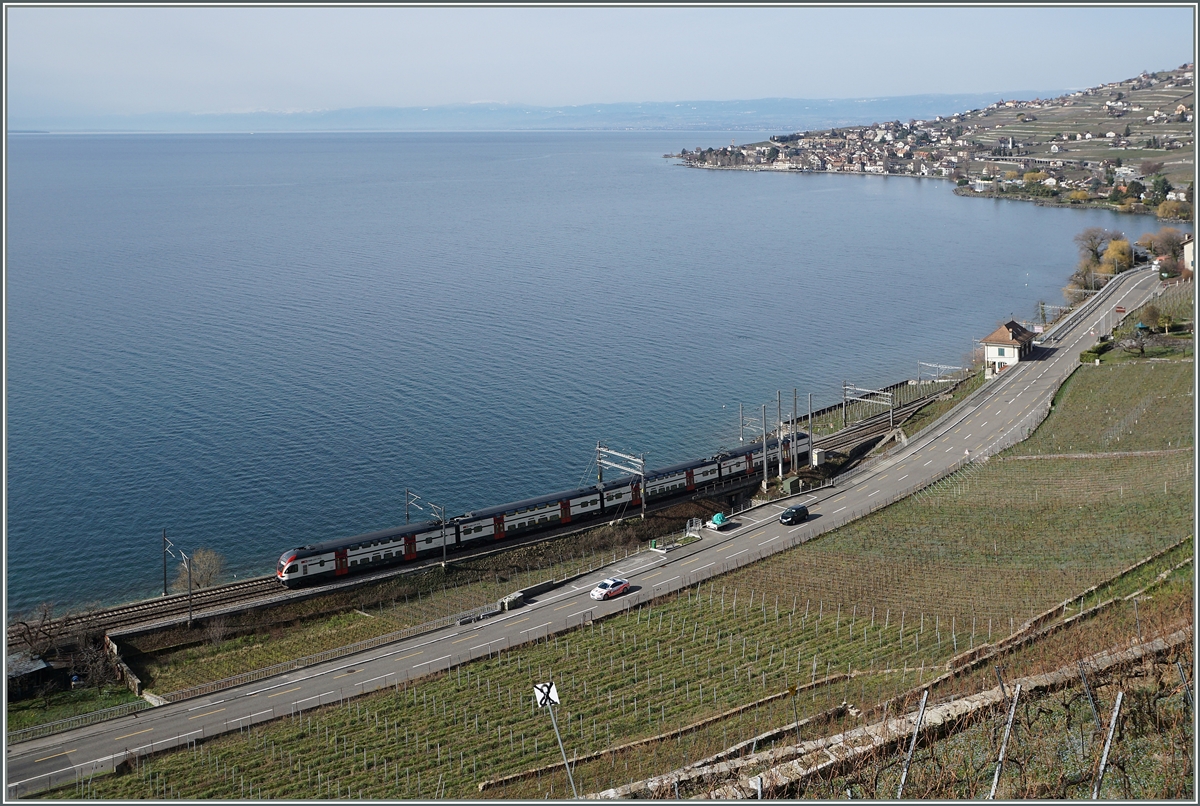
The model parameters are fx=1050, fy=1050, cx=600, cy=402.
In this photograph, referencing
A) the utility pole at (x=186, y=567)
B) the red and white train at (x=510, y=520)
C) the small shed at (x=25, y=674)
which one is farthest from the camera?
the red and white train at (x=510, y=520)

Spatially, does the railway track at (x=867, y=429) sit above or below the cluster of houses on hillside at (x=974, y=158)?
below

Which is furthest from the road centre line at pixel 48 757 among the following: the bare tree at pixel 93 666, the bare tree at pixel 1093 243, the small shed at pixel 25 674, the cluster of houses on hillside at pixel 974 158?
the cluster of houses on hillside at pixel 974 158

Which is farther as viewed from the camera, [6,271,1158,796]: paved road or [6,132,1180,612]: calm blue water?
[6,132,1180,612]: calm blue water

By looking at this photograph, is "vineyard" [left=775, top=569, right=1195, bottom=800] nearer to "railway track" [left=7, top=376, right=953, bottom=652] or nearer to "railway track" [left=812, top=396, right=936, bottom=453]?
"railway track" [left=7, top=376, right=953, bottom=652]

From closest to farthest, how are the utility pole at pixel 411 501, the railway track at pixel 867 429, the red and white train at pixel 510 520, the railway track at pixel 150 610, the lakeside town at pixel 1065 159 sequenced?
the railway track at pixel 150 610
the red and white train at pixel 510 520
the utility pole at pixel 411 501
the railway track at pixel 867 429
the lakeside town at pixel 1065 159

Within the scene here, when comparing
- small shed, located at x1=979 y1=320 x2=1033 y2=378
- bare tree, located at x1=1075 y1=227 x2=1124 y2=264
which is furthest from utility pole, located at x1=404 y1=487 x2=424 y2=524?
bare tree, located at x1=1075 y1=227 x2=1124 y2=264

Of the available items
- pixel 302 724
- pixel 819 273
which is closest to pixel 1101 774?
pixel 302 724

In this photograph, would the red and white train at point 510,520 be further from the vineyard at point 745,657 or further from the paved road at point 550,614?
the vineyard at point 745,657
